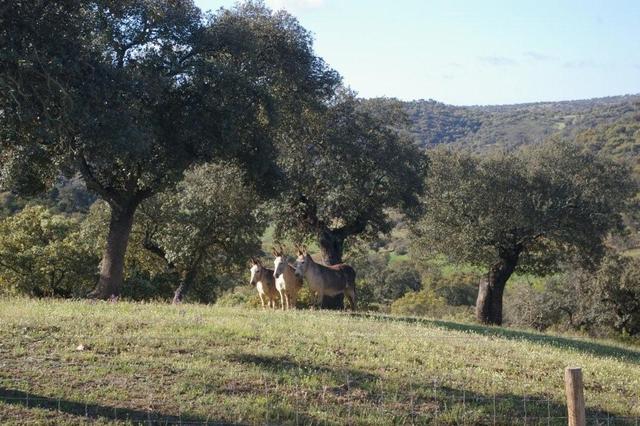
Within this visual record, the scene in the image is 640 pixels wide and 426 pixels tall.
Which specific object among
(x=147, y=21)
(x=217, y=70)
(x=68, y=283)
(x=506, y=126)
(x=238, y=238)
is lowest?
(x=68, y=283)

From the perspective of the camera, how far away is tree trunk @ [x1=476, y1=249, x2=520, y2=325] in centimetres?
3275

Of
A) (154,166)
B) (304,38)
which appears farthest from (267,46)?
(154,166)

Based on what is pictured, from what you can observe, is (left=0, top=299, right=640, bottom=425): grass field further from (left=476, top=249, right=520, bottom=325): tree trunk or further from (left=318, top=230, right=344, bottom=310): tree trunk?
(left=476, top=249, right=520, bottom=325): tree trunk

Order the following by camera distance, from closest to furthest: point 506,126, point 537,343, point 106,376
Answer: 1. point 106,376
2. point 537,343
3. point 506,126

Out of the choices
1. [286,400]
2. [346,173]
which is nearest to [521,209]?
[346,173]

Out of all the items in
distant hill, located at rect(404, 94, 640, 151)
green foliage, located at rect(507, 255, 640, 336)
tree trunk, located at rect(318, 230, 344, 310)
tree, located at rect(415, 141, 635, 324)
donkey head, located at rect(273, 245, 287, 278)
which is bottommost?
green foliage, located at rect(507, 255, 640, 336)

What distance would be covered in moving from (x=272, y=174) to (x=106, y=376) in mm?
11118

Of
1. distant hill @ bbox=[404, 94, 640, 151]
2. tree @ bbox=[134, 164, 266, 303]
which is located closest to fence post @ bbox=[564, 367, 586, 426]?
tree @ bbox=[134, 164, 266, 303]

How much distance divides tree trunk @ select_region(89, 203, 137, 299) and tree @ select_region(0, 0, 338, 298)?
0.12 feet

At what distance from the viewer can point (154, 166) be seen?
1916cm

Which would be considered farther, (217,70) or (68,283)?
(68,283)

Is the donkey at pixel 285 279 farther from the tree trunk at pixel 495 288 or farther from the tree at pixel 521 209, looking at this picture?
the tree trunk at pixel 495 288

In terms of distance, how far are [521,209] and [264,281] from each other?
13.0 metres

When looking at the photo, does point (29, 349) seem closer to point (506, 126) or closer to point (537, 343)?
point (537, 343)
